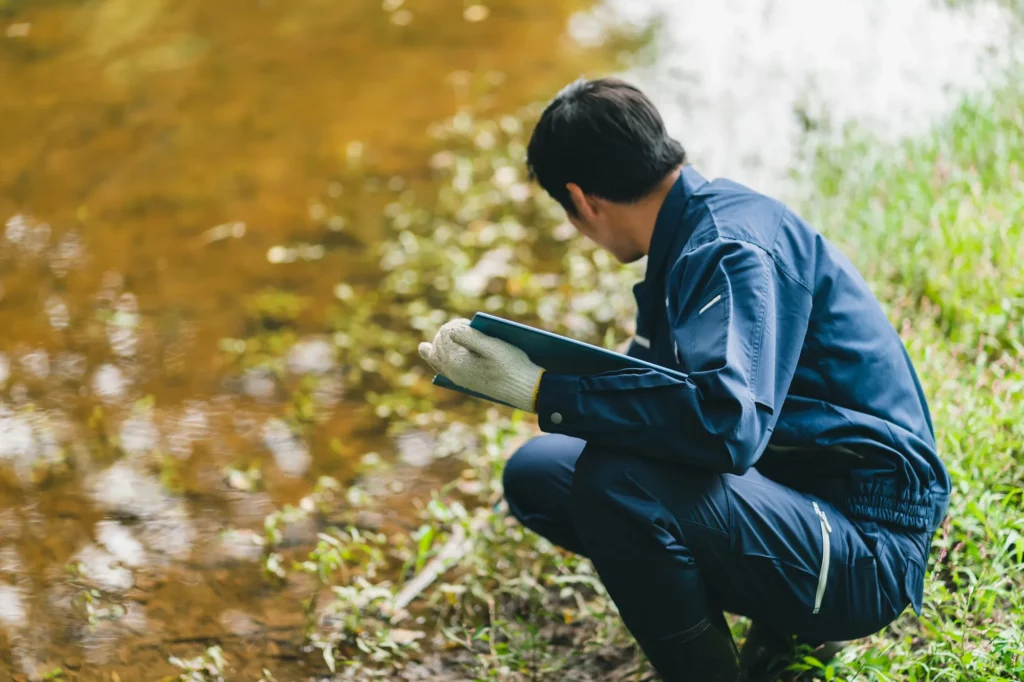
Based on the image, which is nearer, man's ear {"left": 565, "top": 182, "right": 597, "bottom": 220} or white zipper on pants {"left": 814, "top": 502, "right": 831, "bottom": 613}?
white zipper on pants {"left": 814, "top": 502, "right": 831, "bottom": 613}

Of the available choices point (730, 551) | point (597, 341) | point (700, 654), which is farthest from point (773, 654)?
point (597, 341)

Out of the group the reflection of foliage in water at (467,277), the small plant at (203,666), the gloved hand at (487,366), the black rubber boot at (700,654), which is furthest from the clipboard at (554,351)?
the reflection of foliage in water at (467,277)

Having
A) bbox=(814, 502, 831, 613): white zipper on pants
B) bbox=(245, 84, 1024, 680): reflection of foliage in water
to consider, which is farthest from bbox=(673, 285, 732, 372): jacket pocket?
bbox=(245, 84, 1024, 680): reflection of foliage in water

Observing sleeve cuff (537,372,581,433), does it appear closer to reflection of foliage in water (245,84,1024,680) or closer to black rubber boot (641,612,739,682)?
black rubber boot (641,612,739,682)

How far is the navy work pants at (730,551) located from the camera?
195cm

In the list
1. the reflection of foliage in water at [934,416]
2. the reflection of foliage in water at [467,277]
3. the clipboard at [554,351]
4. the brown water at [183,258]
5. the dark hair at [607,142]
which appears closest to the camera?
the clipboard at [554,351]

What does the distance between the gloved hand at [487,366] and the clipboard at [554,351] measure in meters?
0.02

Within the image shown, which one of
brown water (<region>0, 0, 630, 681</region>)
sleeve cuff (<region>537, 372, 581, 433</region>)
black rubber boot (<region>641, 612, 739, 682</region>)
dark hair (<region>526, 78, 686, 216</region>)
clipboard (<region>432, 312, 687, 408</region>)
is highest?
dark hair (<region>526, 78, 686, 216</region>)

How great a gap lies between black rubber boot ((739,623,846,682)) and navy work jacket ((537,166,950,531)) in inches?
14.2

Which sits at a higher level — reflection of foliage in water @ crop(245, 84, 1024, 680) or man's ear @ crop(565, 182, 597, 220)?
man's ear @ crop(565, 182, 597, 220)

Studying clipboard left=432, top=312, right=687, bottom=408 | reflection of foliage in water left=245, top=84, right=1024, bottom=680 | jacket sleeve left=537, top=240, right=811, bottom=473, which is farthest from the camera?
reflection of foliage in water left=245, top=84, right=1024, bottom=680

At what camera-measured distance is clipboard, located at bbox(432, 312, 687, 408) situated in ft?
6.28

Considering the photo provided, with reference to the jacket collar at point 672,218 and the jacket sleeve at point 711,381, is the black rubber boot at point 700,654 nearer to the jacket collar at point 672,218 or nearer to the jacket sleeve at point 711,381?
the jacket sleeve at point 711,381

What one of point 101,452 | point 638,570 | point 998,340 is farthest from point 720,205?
point 101,452
